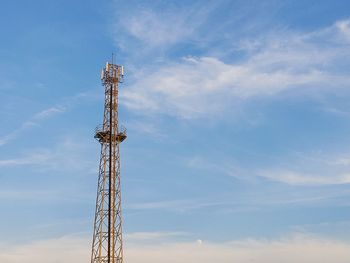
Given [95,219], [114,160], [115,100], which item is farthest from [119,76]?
[95,219]

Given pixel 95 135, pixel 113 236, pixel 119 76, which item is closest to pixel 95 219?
pixel 113 236

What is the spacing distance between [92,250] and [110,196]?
7873mm

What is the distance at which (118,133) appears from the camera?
106 metres

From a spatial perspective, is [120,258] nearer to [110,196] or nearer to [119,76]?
[110,196]

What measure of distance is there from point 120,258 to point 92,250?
4.04 m

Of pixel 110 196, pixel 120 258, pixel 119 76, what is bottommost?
pixel 120 258

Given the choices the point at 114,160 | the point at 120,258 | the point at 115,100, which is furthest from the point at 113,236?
the point at 115,100

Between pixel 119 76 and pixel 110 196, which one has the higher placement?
pixel 119 76

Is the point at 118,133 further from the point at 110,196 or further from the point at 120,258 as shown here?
the point at 120,258

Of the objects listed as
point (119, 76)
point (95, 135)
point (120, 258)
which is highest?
point (119, 76)

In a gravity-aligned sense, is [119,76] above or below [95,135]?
above

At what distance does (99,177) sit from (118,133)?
273 inches

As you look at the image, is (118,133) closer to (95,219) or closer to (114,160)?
(114,160)

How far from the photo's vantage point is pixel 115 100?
10669cm
